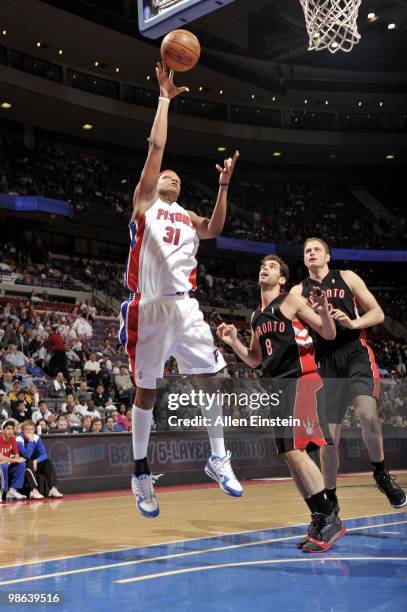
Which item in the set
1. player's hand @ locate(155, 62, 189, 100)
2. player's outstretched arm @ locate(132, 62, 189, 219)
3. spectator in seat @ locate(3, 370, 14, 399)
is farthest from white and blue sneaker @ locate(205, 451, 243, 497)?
spectator in seat @ locate(3, 370, 14, 399)

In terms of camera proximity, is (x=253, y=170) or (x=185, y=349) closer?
(x=185, y=349)

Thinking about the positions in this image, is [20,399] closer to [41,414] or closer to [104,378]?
[41,414]

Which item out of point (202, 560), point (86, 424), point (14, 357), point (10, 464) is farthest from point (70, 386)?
point (202, 560)

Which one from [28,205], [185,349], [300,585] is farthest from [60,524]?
[28,205]

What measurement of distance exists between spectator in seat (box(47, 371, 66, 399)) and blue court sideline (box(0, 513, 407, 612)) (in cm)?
849

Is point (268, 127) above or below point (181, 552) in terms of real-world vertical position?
above

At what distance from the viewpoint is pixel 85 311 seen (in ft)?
66.5

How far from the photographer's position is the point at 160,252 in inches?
211

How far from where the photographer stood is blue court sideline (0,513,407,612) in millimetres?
4141

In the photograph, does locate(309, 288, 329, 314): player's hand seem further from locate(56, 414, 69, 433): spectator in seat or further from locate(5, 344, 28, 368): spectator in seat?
locate(5, 344, 28, 368): spectator in seat

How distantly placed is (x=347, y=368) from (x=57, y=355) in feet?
32.8

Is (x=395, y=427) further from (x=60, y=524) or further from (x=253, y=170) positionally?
(x=253, y=170)

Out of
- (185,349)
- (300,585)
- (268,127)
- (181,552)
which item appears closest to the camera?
(300,585)

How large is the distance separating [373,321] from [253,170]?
30.4m
